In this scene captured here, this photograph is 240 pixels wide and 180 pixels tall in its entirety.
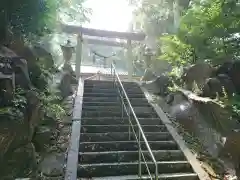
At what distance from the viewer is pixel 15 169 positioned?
13.4 ft

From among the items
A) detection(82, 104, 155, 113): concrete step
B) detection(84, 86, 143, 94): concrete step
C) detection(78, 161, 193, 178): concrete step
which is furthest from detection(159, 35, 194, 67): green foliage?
detection(78, 161, 193, 178): concrete step

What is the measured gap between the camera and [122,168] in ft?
15.0

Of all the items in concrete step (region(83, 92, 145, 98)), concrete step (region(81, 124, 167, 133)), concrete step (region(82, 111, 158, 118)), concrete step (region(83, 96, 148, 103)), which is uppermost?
concrete step (region(83, 92, 145, 98))

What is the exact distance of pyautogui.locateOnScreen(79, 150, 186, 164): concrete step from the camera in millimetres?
4766

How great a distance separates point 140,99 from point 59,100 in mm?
2553

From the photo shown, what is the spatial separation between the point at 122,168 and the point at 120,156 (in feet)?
1.15

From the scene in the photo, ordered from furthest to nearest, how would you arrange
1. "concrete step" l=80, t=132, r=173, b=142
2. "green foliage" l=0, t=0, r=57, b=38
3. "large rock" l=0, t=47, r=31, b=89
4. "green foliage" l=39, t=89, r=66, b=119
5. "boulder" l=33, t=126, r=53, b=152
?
1. "green foliage" l=0, t=0, r=57, b=38
2. "green foliage" l=39, t=89, r=66, b=119
3. "concrete step" l=80, t=132, r=173, b=142
4. "large rock" l=0, t=47, r=31, b=89
5. "boulder" l=33, t=126, r=53, b=152

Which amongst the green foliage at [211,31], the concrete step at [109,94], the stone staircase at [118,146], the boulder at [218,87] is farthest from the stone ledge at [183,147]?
the green foliage at [211,31]

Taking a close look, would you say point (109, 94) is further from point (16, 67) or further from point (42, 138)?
point (42, 138)

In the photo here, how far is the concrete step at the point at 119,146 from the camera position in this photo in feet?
16.8

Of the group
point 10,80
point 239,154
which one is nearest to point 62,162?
point 10,80

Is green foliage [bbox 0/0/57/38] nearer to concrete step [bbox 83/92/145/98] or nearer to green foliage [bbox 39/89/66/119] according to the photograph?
green foliage [bbox 39/89/66/119]

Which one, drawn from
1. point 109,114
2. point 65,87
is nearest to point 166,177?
point 109,114

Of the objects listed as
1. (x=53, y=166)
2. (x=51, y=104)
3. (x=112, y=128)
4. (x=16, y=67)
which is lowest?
(x=53, y=166)
